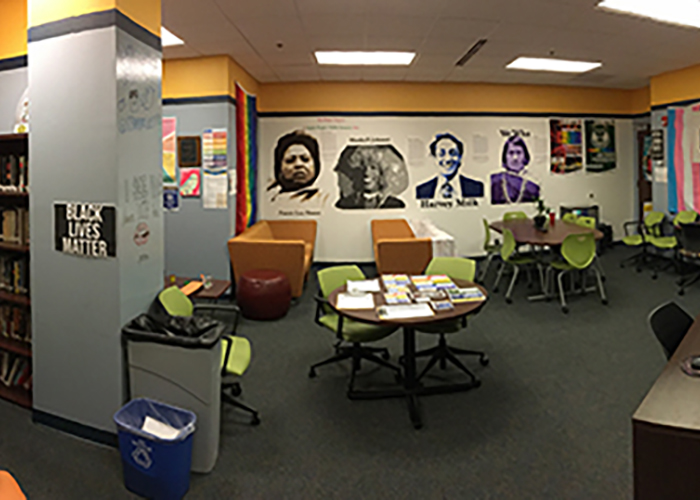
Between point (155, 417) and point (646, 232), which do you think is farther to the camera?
point (646, 232)

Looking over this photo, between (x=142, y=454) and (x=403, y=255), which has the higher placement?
(x=403, y=255)

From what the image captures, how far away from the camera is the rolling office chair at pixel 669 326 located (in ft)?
8.39

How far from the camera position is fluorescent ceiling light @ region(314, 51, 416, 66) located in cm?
621

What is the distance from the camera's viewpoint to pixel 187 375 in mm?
2668

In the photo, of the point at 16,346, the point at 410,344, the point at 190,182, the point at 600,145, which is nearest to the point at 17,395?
the point at 16,346

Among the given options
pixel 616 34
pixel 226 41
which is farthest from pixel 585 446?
pixel 226 41

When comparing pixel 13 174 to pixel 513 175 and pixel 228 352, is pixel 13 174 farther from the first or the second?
pixel 513 175

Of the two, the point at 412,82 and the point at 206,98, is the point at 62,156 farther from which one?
the point at 412,82

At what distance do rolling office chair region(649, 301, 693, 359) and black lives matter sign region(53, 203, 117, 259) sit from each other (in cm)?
301

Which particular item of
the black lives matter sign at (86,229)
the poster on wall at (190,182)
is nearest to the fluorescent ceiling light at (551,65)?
the poster on wall at (190,182)

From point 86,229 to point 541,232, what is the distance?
545 cm

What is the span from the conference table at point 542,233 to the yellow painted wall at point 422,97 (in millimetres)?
2242

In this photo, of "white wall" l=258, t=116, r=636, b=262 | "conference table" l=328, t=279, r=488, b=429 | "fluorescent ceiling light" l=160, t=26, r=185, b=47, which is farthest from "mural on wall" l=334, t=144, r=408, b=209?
"conference table" l=328, t=279, r=488, b=429

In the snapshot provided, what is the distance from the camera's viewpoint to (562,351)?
4.32m
